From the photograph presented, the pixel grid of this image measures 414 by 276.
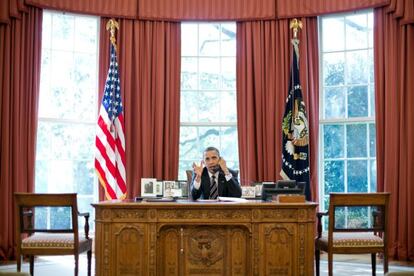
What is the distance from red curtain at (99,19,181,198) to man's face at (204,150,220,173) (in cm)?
163

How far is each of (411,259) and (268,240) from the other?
2614mm

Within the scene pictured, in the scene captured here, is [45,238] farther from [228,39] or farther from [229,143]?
[228,39]

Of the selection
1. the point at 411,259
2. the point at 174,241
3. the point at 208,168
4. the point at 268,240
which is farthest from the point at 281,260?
the point at 411,259

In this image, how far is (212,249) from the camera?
5066 millimetres

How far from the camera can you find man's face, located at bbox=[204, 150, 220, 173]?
5832mm

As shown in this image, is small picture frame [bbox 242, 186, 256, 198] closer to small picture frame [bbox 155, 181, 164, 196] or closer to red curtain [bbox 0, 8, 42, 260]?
small picture frame [bbox 155, 181, 164, 196]

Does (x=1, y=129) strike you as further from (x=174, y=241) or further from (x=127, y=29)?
(x=174, y=241)

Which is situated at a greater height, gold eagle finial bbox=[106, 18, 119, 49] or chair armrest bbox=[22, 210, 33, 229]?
gold eagle finial bbox=[106, 18, 119, 49]

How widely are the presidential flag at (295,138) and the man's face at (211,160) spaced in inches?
55.8

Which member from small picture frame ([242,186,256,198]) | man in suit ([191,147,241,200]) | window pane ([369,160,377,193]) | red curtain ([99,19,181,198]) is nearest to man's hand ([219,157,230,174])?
Result: man in suit ([191,147,241,200])

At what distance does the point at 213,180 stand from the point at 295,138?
1.58 meters

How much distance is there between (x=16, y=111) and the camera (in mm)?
6859

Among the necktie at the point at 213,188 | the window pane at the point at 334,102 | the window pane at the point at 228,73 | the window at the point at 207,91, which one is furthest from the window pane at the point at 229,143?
the necktie at the point at 213,188

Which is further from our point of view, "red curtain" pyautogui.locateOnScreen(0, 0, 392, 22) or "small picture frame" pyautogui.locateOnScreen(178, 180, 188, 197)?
"red curtain" pyautogui.locateOnScreen(0, 0, 392, 22)
